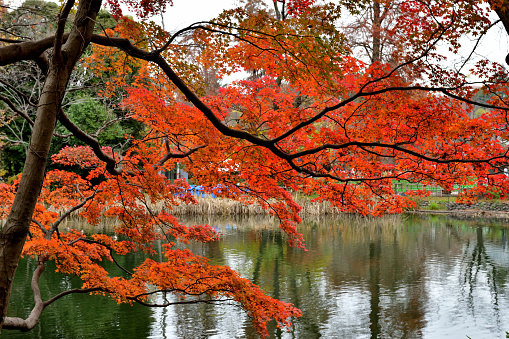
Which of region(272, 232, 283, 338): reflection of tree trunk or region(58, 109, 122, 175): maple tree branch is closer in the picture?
region(58, 109, 122, 175): maple tree branch

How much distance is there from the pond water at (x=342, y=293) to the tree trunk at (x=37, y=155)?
3.77m

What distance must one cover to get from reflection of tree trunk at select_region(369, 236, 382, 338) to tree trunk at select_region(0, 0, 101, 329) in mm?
5418

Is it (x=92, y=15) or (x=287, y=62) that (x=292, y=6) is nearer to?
(x=287, y=62)

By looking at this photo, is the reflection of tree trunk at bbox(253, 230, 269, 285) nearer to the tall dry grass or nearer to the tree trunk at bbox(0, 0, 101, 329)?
the tall dry grass

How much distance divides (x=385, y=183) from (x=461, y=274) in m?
4.63

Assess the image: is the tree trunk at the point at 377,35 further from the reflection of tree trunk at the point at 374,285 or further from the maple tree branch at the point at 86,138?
the maple tree branch at the point at 86,138

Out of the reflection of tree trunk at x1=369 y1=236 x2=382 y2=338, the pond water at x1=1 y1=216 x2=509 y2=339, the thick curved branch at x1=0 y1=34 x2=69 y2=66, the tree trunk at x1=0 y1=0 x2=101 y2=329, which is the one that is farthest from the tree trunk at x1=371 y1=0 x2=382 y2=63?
the thick curved branch at x1=0 y1=34 x2=69 y2=66

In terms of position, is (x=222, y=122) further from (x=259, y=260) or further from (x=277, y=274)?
(x=259, y=260)

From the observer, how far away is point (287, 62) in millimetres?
4465

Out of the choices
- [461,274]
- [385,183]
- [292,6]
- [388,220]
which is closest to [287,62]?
[292,6]

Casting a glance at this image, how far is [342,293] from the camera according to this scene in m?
8.98

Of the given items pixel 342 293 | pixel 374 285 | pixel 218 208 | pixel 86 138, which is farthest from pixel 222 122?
pixel 218 208

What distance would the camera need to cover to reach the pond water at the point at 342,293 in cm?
692

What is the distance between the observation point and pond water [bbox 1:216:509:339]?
22.7 feet
